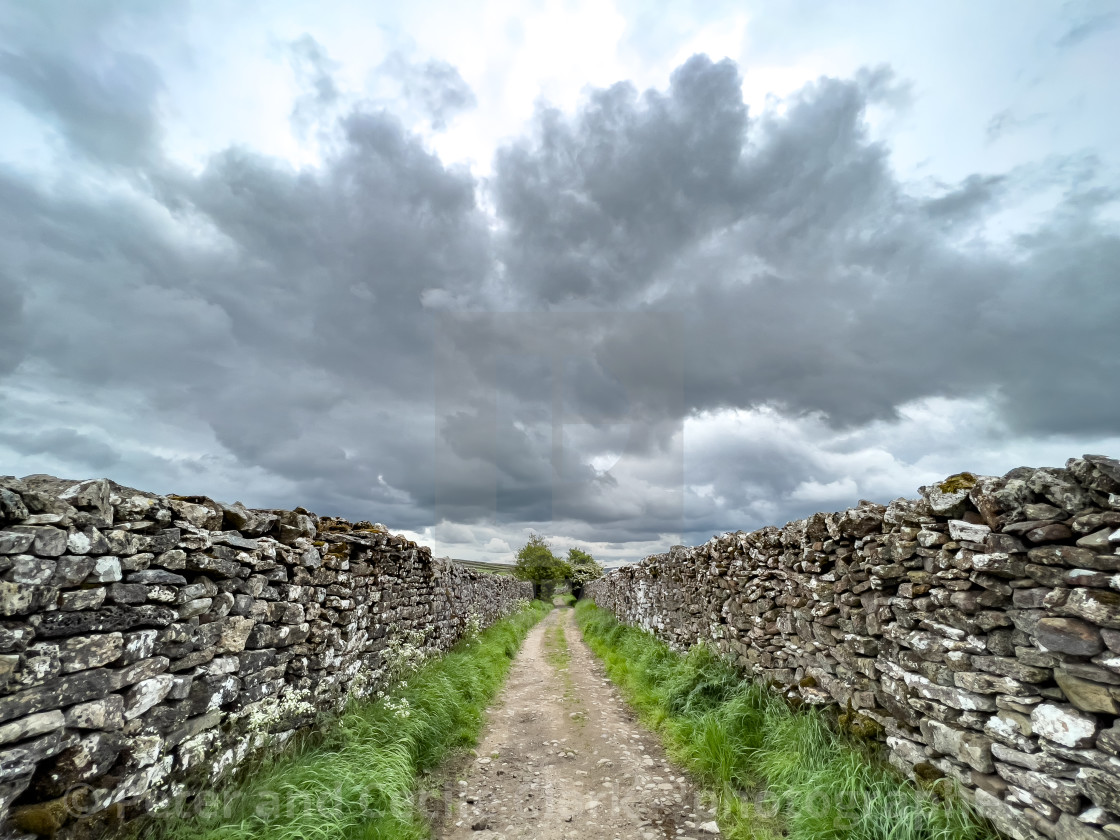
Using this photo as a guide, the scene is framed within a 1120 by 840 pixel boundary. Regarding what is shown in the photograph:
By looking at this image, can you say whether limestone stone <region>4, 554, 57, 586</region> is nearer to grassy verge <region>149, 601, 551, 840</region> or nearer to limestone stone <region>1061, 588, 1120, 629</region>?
grassy verge <region>149, 601, 551, 840</region>

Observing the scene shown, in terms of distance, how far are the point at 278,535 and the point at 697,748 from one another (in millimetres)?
5867

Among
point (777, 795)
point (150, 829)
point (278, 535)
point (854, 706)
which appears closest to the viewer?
point (150, 829)

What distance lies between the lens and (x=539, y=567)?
2366 inches

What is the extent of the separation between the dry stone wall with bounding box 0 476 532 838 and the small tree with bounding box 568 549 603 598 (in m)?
49.9

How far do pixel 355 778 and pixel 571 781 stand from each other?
108 inches

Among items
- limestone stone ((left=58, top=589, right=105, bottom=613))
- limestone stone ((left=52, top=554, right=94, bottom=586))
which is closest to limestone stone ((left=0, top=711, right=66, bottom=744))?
limestone stone ((left=58, top=589, right=105, bottom=613))

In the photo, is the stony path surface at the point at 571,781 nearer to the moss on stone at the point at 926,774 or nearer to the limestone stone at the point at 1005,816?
the moss on stone at the point at 926,774

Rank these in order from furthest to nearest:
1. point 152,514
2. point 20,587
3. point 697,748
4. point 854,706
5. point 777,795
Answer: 1. point 697,748
2. point 854,706
3. point 777,795
4. point 152,514
5. point 20,587

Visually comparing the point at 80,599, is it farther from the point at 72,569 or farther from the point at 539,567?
the point at 539,567

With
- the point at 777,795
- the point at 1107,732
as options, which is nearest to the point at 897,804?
the point at 777,795

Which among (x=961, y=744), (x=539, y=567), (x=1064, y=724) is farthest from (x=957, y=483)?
(x=539, y=567)

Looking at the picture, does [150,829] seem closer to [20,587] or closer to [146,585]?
[146,585]

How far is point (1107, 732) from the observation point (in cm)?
320

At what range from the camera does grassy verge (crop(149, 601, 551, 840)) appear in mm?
4242
